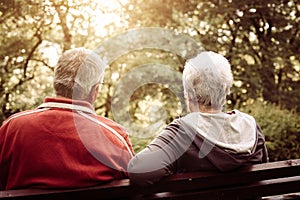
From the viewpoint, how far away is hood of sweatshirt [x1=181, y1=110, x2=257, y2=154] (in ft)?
7.91

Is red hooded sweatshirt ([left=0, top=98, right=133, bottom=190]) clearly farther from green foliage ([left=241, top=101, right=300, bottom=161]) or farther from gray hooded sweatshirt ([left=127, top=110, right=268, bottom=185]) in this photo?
green foliage ([left=241, top=101, right=300, bottom=161])

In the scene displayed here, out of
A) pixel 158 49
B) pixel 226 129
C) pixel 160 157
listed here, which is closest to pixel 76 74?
pixel 160 157

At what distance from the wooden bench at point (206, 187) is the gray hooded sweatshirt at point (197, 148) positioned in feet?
0.15

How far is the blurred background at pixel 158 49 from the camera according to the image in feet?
24.4

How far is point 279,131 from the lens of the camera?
670cm

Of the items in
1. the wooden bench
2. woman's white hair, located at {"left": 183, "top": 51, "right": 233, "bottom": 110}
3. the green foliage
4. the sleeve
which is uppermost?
woman's white hair, located at {"left": 183, "top": 51, "right": 233, "bottom": 110}

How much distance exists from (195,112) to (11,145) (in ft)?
2.83

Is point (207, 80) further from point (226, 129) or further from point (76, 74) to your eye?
point (76, 74)

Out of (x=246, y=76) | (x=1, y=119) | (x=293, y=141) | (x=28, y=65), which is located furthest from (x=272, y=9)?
(x=1, y=119)

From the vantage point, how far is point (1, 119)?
7020 mm

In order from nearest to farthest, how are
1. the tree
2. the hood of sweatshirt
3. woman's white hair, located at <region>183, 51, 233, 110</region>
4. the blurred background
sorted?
the hood of sweatshirt → woman's white hair, located at <region>183, 51, 233, 110</region> → the blurred background → the tree

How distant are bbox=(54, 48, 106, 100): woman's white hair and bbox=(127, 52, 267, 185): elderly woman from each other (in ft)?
1.50

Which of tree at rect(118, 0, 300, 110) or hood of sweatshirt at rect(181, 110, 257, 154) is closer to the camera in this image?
hood of sweatshirt at rect(181, 110, 257, 154)

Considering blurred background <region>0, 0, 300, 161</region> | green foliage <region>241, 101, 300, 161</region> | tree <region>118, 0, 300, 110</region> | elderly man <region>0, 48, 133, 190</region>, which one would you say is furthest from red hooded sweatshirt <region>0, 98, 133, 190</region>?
tree <region>118, 0, 300, 110</region>
